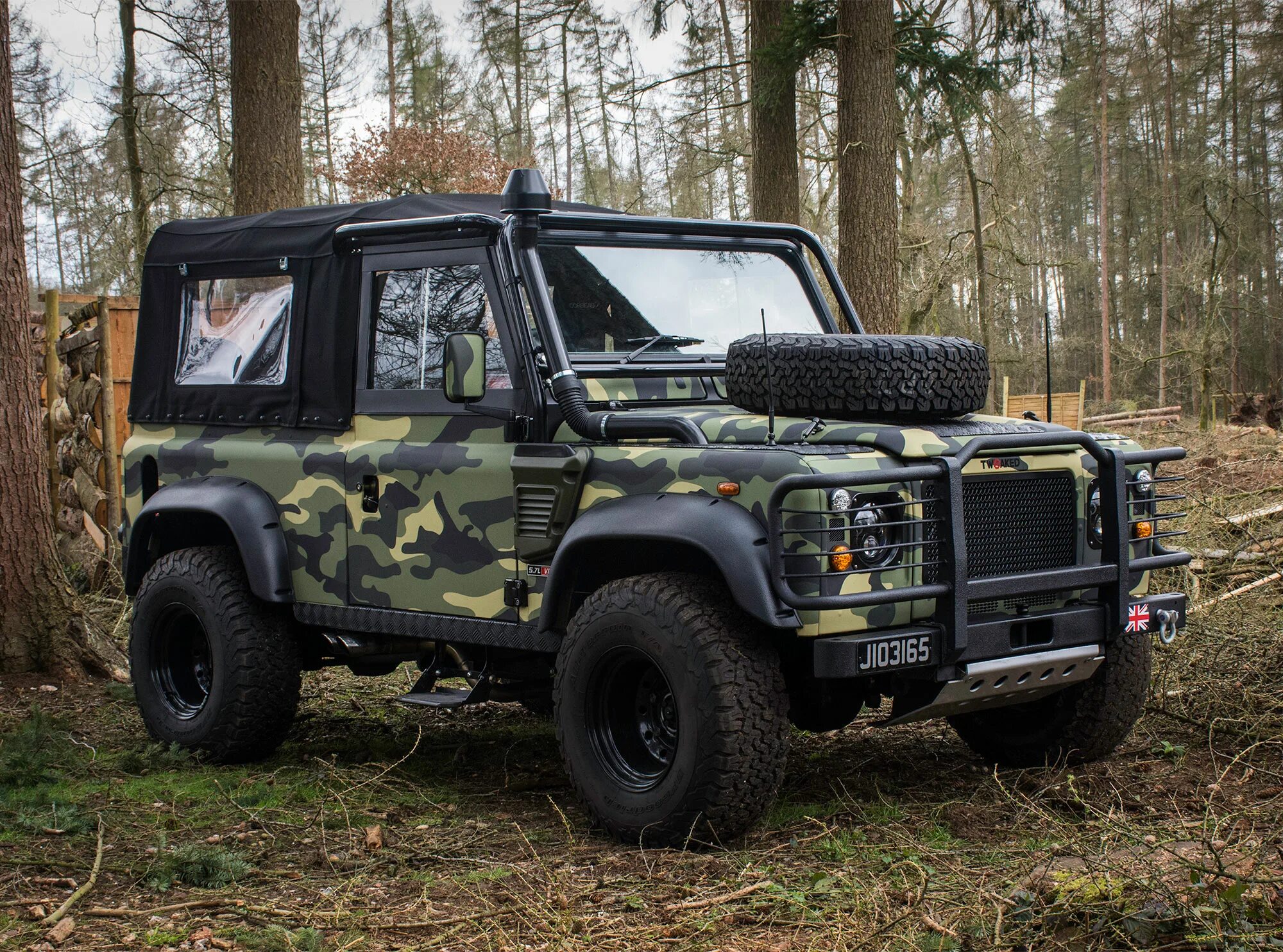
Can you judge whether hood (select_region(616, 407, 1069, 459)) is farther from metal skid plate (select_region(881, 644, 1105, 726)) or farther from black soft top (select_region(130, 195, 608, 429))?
black soft top (select_region(130, 195, 608, 429))

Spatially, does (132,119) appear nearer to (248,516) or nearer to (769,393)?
(248,516)

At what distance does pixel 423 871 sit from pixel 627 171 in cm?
3514

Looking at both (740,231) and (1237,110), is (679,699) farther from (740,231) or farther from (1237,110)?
(1237,110)

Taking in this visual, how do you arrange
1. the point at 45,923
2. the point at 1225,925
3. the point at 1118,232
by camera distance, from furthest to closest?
the point at 1118,232 < the point at 45,923 < the point at 1225,925

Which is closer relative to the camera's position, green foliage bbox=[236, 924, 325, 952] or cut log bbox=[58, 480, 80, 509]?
green foliage bbox=[236, 924, 325, 952]

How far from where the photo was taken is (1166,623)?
4.77 meters

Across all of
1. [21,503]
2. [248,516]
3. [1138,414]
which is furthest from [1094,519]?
[1138,414]

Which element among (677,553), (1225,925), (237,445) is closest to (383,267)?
(237,445)

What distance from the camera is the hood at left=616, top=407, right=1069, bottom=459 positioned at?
170 inches

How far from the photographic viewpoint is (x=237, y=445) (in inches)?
236

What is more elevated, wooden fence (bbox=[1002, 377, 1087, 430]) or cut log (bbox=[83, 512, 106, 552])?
wooden fence (bbox=[1002, 377, 1087, 430])

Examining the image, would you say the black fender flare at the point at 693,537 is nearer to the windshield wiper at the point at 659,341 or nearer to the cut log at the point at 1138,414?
the windshield wiper at the point at 659,341

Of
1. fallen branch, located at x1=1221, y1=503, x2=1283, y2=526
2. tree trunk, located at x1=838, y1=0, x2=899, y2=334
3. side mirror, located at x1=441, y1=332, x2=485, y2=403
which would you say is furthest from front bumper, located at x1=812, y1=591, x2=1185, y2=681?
tree trunk, located at x1=838, y1=0, x2=899, y2=334

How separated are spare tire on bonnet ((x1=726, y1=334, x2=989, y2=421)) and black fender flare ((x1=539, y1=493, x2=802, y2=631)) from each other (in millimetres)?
602
